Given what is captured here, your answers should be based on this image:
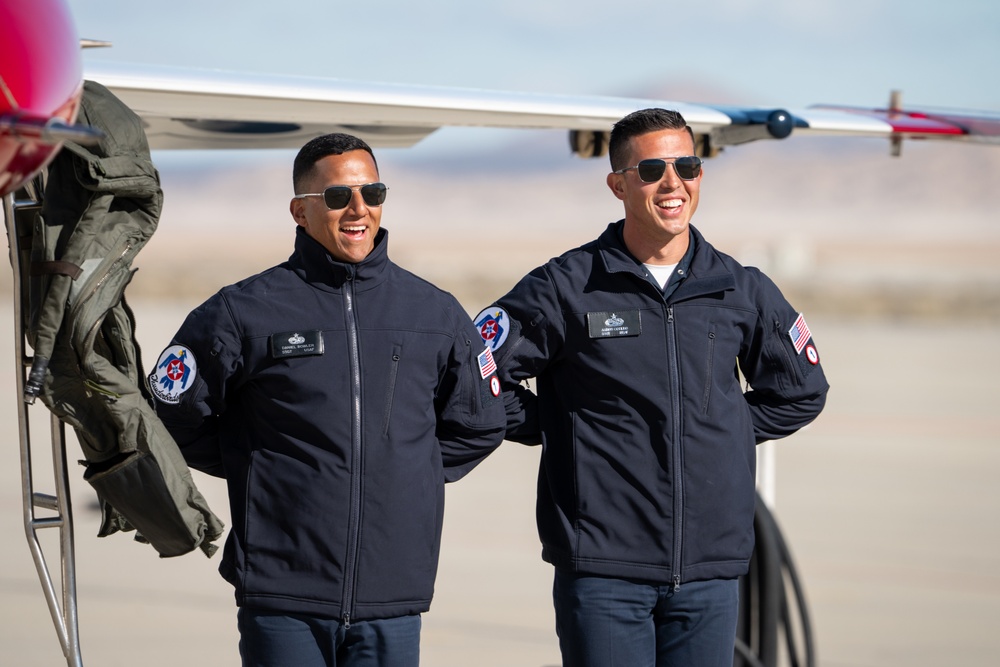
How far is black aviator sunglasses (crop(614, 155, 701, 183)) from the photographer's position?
341 centimetres

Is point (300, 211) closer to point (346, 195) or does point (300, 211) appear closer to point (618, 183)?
point (346, 195)

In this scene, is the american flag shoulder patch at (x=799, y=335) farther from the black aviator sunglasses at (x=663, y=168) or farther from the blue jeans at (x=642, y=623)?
the blue jeans at (x=642, y=623)

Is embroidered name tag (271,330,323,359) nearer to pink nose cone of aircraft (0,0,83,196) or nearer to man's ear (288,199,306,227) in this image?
man's ear (288,199,306,227)

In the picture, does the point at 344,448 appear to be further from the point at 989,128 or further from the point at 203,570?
the point at 203,570

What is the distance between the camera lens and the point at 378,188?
3.15 m

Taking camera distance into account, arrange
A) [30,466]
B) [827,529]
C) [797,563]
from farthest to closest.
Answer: [827,529] → [797,563] → [30,466]

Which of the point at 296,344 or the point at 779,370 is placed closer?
the point at 296,344

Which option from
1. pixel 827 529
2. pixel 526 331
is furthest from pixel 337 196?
pixel 827 529

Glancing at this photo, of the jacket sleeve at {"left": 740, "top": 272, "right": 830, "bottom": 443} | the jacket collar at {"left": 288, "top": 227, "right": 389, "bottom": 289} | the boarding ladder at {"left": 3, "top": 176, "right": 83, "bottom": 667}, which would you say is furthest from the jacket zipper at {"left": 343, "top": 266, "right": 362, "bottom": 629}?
the jacket sleeve at {"left": 740, "top": 272, "right": 830, "bottom": 443}

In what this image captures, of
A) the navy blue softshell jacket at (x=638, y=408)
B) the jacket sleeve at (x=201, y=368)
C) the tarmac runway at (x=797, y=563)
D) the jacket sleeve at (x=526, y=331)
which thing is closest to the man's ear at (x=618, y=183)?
the navy blue softshell jacket at (x=638, y=408)

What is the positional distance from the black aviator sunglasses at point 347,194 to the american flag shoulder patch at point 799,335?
120 centimetres

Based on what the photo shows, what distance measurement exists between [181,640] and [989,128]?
15.3 feet

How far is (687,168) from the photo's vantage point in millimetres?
3424

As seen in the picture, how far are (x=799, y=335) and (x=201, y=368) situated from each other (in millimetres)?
1596
